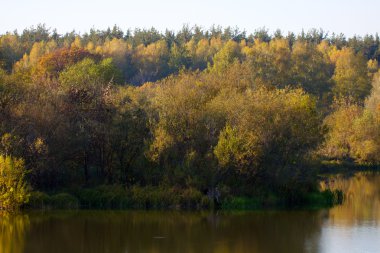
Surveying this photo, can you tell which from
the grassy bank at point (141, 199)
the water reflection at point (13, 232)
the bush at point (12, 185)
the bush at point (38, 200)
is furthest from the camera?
the grassy bank at point (141, 199)

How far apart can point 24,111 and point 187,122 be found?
1081cm

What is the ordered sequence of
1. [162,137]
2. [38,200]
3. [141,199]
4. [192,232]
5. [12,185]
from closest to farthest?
[192,232] < [12,185] < [38,200] < [141,199] < [162,137]

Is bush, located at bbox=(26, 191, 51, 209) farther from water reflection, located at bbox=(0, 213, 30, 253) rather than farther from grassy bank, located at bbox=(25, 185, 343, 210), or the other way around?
water reflection, located at bbox=(0, 213, 30, 253)

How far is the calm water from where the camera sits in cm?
3278

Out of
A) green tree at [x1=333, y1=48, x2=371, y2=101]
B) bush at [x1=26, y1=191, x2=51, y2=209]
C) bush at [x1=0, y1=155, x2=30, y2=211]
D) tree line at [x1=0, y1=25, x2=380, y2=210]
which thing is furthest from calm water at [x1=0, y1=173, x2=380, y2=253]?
green tree at [x1=333, y1=48, x2=371, y2=101]

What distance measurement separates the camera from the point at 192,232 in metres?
36.8

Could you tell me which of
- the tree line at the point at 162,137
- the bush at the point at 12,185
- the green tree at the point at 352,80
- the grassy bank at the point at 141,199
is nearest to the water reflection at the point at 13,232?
the bush at the point at 12,185

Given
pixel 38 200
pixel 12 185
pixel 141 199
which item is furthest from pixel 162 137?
pixel 12 185

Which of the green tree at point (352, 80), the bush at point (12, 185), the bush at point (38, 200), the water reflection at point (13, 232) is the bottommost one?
the water reflection at point (13, 232)

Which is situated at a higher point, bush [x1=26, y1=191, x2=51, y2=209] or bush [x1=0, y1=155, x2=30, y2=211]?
bush [x1=0, y1=155, x2=30, y2=211]

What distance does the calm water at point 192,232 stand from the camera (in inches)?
1291

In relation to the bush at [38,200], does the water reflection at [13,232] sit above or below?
below

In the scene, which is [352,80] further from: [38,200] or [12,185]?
[12,185]

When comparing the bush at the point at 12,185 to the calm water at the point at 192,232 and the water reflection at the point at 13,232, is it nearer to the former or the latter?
the water reflection at the point at 13,232
